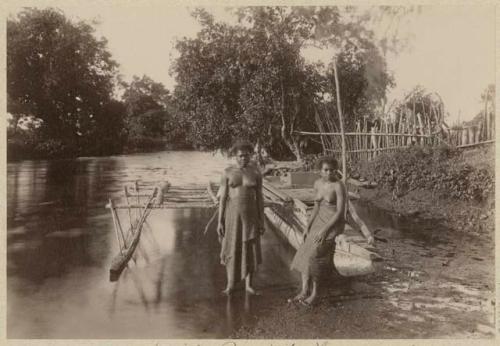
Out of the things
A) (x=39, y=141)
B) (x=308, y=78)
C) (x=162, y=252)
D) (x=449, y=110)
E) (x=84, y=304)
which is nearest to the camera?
(x=84, y=304)

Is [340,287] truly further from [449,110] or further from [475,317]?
[449,110]

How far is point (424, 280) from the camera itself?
5.04 metres

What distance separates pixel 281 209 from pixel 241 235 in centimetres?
439

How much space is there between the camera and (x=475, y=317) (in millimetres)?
4172

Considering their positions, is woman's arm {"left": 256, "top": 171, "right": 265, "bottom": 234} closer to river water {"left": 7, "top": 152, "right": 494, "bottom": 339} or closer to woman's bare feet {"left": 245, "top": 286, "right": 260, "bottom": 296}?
woman's bare feet {"left": 245, "top": 286, "right": 260, "bottom": 296}

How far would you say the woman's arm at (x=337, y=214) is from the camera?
4141 millimetres

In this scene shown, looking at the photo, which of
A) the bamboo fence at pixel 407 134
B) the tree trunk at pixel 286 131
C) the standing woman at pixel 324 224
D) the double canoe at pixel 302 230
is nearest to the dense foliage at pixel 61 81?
the tree trunk at pixel 286 131

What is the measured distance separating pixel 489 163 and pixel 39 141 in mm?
18811

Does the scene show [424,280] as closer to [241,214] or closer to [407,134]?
[241,214]

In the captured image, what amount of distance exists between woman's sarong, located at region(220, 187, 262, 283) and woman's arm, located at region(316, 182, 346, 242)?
0.62 m

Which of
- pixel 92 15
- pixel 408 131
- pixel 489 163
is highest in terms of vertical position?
pixel 92 15

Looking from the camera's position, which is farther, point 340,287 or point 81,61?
point 81,61

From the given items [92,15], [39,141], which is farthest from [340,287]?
[39,141]

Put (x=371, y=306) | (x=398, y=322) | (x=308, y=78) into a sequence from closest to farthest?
(x=398, y=322) → (x=371, y=306) → (x=308, y=78)
